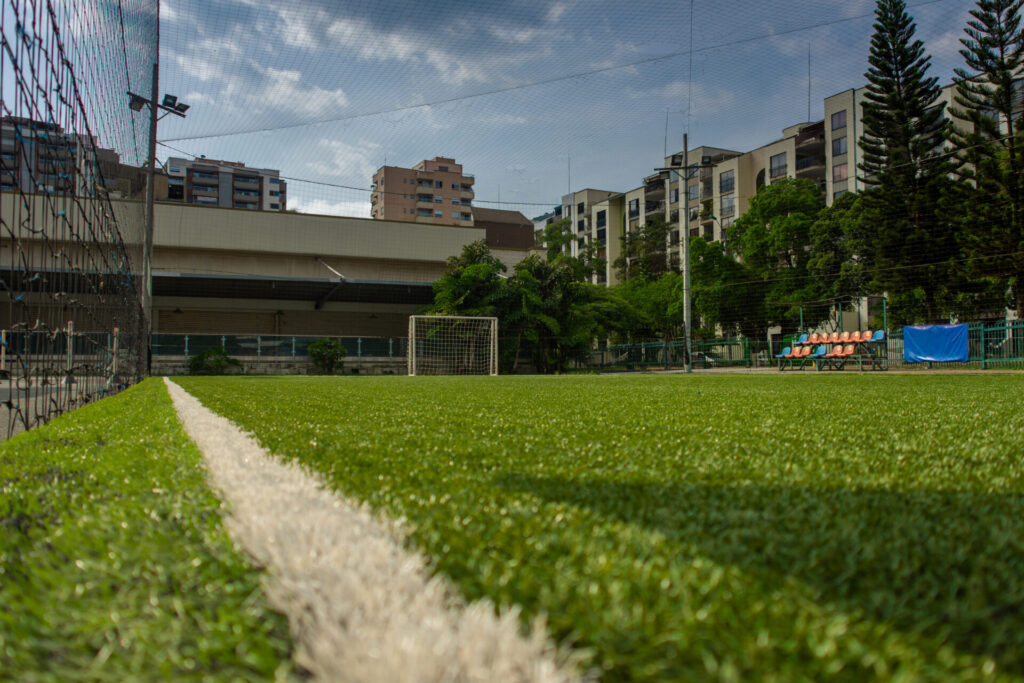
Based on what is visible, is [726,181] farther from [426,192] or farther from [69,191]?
[69,191]

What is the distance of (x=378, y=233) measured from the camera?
81.7 ft

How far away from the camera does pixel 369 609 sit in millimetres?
638

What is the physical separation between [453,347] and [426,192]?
4887 centimetres

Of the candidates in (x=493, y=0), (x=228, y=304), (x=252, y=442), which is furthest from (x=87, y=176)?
(x=228, y=304)

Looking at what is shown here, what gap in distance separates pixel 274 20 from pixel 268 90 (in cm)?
330

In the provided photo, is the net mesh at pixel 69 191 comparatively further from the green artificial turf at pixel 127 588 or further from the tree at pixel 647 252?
the tree at pixel 647 252

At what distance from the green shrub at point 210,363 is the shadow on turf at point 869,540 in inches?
706

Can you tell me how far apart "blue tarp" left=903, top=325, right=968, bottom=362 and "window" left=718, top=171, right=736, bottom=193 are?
3183cm

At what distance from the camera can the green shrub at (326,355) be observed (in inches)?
744

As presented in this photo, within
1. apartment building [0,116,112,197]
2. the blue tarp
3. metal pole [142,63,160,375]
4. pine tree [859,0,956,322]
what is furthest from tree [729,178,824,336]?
apartment building [0,116,112,197]

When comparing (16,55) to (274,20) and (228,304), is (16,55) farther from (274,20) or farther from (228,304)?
(228,304)

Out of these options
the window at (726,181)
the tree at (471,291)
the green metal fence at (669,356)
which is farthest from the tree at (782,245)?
the tree at (471,291)

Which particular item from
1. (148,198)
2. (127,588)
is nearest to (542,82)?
(148,198)

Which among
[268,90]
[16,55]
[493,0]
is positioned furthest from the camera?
[268,90]
